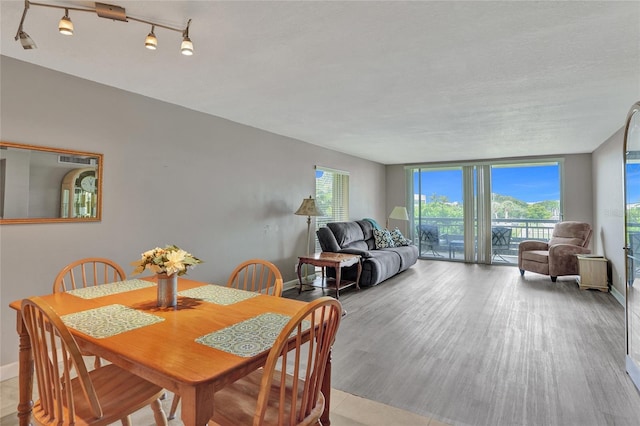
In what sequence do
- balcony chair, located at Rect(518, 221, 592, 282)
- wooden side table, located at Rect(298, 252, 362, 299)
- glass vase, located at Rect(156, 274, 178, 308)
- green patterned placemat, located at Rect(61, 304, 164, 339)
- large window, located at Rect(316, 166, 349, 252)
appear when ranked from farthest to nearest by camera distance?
1. large window, located at Rect(316, 166, 349, 252)
2. balcony chair, located at Rect(518, 221, 592, 282)
3. wooden side table, located at Rect(298, 252, 362, 299)
4. glass vase, located at Rect(156, 274, 178, 308)
5. green patterned placemat, located at Rect(61, 304, 164, 339)

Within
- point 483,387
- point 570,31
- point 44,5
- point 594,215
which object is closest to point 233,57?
point 44,5

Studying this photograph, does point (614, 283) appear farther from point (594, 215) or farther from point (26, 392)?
point (26, 392)

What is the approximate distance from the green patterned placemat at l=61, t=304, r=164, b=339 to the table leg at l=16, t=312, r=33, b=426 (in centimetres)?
28

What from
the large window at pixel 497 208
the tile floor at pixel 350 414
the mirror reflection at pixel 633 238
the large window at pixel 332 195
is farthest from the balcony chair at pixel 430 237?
the tile floor at pixel 350 414

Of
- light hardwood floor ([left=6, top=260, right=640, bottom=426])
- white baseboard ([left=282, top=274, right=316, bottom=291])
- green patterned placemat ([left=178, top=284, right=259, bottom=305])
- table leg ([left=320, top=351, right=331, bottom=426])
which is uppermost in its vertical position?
green patterned placemat ([left=178, top=284, right=259, bottom=305])

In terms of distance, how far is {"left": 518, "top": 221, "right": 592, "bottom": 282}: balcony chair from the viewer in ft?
18.1

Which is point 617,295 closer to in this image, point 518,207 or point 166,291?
point 518,207

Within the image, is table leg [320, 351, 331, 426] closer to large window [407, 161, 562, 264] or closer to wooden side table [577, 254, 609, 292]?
wooden side table [577, 254, 609, 292]

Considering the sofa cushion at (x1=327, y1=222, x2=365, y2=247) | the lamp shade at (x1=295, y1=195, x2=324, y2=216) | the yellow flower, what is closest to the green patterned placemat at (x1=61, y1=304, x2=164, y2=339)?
the yellow flower

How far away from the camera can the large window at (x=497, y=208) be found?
7348 millimetres

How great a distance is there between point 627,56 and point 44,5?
3.68 meters

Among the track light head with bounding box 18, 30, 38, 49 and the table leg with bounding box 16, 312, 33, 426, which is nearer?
the table leg with bounding box 16, 312, 33, 426

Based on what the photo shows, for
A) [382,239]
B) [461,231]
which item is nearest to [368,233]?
[382,239]

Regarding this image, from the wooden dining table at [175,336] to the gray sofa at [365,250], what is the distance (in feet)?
11.3
